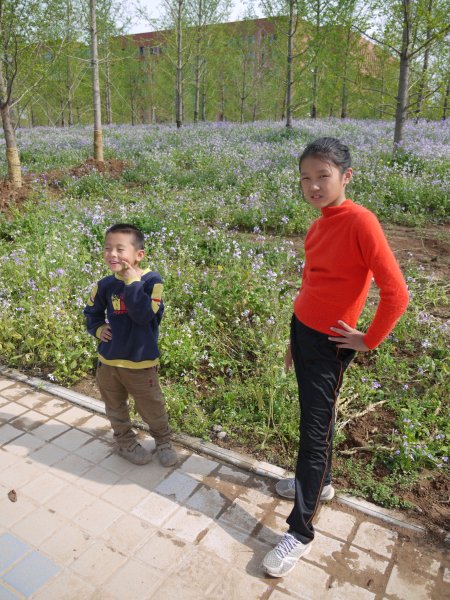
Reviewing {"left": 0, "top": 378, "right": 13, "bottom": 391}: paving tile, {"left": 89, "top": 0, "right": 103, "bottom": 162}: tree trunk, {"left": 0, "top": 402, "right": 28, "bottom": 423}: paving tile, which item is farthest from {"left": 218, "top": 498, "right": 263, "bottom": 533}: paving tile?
{"left": 89, "top": 0, "right": 103, "bottom": 162}: tree trunk

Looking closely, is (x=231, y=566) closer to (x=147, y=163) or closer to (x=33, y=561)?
(x=33, y=561)

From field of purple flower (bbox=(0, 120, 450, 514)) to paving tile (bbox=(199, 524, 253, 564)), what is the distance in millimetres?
755

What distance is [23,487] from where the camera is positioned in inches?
123

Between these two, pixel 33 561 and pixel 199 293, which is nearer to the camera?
pixel 33 561

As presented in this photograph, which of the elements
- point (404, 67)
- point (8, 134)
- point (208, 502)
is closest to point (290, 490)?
point (208, 502)

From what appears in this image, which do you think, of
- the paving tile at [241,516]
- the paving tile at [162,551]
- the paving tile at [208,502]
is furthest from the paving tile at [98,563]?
the paving tile at [241,516]

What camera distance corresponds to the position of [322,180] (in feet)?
7.40

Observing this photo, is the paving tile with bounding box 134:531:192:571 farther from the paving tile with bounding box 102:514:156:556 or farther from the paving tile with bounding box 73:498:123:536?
the paving tile with bounding box 73:498:123:536

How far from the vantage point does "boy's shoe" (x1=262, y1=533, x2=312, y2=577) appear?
8.18 feet

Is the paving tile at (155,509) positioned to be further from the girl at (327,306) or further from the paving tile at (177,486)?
the girl at (327,306)

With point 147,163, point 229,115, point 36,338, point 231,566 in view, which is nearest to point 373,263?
point 231,566

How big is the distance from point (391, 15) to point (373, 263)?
12409 millimetres

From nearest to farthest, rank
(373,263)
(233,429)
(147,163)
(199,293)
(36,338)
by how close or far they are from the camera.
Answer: (373,263) → (233,429) → (36,338) → (199,293) → (147,163)

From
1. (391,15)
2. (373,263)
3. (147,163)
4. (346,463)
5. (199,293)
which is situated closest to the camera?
(373,263)
